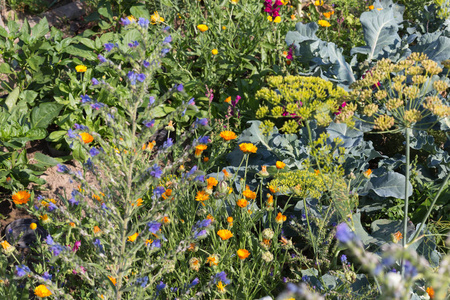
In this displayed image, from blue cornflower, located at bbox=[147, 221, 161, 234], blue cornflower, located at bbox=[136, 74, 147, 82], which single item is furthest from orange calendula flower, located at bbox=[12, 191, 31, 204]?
blue cornflower, located at bbox=[136, 74, 147, 82]

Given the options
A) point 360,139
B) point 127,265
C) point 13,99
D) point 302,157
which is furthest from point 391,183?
point 13,99

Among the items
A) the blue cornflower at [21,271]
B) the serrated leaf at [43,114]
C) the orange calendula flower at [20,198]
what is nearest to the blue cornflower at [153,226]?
the blue cornflower at [21,271]

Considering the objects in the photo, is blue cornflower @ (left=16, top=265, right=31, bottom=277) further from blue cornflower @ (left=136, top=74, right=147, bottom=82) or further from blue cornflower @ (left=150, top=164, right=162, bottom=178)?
blue cornflower @ (left=136, top=74, right=147, bottom=82)

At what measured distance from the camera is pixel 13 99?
322 centimetres

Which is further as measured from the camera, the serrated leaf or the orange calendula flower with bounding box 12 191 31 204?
the serrated leaf

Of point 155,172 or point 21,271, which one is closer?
point 155,172

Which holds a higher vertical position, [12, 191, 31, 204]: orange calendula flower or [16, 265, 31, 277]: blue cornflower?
[16, 265, 31, 277]: blue cornflower

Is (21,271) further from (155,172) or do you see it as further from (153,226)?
(155,172)

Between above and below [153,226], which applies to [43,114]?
below

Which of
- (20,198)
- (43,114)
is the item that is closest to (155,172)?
(20,198)

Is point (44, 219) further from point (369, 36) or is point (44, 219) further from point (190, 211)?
point (369, 36)

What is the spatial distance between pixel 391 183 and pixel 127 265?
1.68 meters

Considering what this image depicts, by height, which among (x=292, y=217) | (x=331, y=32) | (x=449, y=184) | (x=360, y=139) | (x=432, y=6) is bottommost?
(x=292, y=217)

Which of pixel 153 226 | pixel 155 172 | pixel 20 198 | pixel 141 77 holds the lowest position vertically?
pixel 20 198
